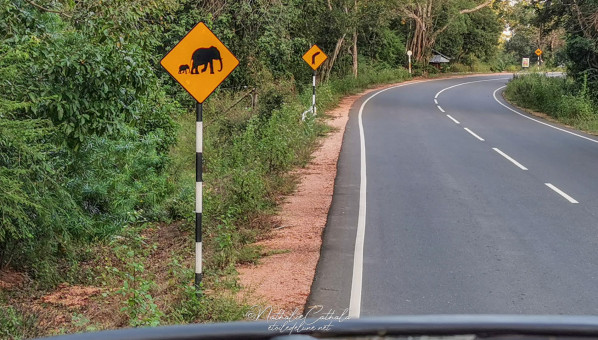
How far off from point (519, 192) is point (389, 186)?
2209mm

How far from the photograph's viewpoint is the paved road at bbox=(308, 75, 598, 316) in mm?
6659

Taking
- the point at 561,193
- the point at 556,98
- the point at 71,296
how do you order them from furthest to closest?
the point at 556,98, the point at 561,193, the point at 71,296

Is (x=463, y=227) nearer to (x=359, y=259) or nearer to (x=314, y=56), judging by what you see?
(x=359, y=259)

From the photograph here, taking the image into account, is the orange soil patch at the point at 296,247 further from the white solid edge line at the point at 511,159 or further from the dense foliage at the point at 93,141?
the white solid edge line at the point at 511,159

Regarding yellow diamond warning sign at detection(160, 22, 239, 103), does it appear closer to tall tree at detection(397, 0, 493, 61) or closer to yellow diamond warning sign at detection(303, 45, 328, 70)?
yellow diamond warning sign at detection(303, 45, 328, 70)

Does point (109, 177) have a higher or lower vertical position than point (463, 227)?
higher

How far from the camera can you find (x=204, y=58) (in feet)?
22.3

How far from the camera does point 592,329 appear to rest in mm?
1050

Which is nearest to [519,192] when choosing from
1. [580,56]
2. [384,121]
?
[384,121]

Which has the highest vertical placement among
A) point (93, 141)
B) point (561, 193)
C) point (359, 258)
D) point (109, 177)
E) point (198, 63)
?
point (198, 63)

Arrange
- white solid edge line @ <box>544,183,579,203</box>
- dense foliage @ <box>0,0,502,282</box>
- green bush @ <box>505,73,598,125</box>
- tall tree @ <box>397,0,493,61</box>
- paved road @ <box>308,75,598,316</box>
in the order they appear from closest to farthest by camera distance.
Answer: paved road @ <box>308,75,598,316</box>, dense foliage @ <box>0,0,502,282</box>, white solid edge line @ <box>544,183,579,203</box>, green bush @ <box>505,73,598,125</box>, tall tree @ <box>397,0,493,61</box>

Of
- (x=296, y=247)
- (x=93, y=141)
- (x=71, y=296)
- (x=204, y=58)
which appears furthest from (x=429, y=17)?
(x=71, y=296)

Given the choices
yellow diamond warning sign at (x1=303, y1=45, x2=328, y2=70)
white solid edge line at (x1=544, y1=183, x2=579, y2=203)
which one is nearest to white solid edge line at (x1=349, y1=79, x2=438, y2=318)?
white solid edge line at (x1=544, y1=183, x2=579, y2=203)

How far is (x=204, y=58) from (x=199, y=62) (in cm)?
6
